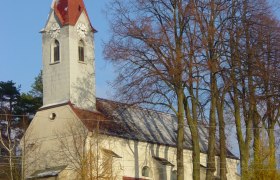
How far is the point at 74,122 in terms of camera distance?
177 feet

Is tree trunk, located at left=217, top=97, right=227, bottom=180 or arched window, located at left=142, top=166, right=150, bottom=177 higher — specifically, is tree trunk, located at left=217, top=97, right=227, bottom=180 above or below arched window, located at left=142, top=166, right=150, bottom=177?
above

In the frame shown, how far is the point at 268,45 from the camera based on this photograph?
42.3 m

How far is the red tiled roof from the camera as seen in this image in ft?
188

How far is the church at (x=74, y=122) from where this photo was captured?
5359cm

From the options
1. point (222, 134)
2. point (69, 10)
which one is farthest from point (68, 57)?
point (222, 134)

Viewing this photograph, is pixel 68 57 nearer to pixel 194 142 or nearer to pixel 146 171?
pixel 146 171

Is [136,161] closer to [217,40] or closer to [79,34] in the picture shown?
[79,34]

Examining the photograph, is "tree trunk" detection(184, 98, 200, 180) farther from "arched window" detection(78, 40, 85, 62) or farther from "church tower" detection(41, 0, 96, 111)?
"arched window" detection(78, 40, 85, 62)

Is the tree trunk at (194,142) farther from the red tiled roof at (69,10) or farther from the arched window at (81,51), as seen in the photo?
the red tiled roof at (69,10)

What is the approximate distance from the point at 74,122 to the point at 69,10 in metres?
9.70

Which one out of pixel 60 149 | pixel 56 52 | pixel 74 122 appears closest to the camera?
pixel 74 122

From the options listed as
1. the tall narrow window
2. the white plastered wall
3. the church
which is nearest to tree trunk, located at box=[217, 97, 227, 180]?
the church

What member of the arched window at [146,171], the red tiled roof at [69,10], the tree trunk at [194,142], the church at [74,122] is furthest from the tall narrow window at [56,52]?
the tree trunk at [194,142]

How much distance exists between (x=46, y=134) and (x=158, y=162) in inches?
385
